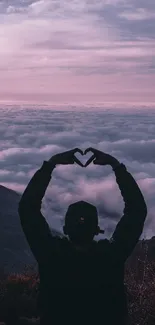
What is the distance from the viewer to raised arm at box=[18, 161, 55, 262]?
332 centimetres

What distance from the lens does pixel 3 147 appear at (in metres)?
158

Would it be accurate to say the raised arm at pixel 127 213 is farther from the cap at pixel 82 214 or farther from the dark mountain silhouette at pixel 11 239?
the dark mountain silhouette at pixel 11 239

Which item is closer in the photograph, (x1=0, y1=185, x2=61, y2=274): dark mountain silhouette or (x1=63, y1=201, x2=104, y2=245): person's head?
(x1=63, y1=201, x2=104, y2=245): person's head

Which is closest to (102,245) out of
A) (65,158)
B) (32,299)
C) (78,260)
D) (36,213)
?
(78,260)

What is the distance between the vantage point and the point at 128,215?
133 inches

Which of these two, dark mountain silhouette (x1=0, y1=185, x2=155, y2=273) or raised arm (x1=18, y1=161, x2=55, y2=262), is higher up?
raised arm (x1=18, y1=161, x2=55, y2=262)

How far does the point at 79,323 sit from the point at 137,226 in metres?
0.67

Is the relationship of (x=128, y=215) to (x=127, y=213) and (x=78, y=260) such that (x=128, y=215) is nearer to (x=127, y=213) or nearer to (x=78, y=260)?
(x=127, y=213)

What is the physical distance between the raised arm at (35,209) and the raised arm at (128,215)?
0.40 meters

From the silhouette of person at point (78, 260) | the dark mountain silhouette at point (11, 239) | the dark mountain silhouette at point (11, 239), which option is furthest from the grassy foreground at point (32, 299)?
the dark mountain silhouette at point (11, 239)

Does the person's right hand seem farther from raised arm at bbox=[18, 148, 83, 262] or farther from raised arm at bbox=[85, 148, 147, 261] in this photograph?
raised arm at bbox=[18, 148, 83, 262]

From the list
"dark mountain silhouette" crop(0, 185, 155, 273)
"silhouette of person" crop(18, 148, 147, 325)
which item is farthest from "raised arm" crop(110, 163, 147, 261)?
"dark mountain silhouette" crop(0, 185, 155, 273)

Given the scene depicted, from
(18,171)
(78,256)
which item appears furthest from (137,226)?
(18,171)

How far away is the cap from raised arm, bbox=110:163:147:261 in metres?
0.18
